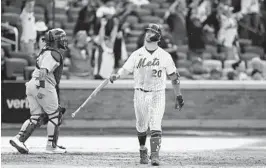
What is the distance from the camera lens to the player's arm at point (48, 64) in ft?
38.6

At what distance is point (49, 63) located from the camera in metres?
11.8

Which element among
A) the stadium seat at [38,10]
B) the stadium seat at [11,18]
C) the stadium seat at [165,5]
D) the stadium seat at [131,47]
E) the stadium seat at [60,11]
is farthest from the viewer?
the stadium seat at [165,5]

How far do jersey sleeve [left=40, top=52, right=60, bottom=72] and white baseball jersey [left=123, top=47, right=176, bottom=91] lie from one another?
69.6 inches

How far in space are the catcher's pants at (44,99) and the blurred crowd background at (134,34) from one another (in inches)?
251

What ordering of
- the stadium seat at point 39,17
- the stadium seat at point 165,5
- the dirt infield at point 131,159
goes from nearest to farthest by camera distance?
the dirt infield at point 131,159, the stadium seat at point 39,17, the stadium seat at point 165,5

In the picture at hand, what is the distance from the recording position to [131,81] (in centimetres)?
1891

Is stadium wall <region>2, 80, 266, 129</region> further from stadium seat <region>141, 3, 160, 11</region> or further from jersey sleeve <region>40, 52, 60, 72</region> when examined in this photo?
jersey sleeve <region>40, 52, 60, 72</region>

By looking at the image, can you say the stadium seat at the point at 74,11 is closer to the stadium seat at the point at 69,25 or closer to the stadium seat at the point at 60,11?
the stadium seat at the point at 60,11

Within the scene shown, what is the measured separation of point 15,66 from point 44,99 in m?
6.70

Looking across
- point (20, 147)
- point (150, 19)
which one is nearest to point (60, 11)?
point (150, 19)

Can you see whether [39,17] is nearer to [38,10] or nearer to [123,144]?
[38,10]

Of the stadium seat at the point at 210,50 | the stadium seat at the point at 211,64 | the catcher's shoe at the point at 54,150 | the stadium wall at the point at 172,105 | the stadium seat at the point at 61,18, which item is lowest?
the stadium wall at the point at 172,105

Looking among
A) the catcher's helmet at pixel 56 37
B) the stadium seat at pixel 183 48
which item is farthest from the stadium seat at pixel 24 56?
the catcher's helmet at pixel 56 37

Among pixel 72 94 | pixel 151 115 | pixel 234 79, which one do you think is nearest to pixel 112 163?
pixel 151 115
